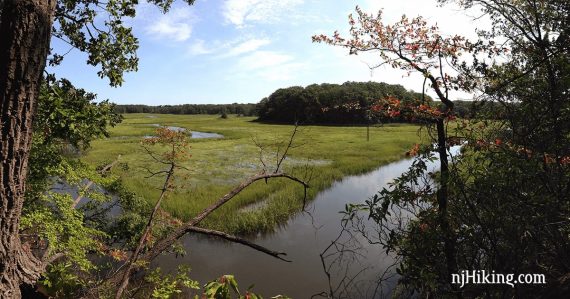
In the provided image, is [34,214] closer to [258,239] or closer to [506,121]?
[506,121]

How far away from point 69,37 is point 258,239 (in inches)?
398

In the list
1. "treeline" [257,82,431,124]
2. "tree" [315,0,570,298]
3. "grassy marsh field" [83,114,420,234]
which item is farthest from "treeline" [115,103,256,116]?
"tree" [315,0,570,298]

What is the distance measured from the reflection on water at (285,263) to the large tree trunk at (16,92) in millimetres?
6911

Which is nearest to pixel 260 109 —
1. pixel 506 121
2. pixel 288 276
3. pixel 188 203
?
pixel 188 203

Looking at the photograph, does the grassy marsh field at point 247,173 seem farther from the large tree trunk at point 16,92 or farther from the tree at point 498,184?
the large tree trunk at point 16,92

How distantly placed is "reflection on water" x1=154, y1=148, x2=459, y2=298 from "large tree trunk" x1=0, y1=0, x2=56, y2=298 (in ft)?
22.7

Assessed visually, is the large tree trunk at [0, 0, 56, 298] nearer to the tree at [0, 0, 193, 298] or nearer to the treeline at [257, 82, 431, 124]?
the tree at [0, 0, 193, 298]

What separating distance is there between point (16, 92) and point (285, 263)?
396 inches

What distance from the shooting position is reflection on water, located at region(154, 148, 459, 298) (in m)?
10.2

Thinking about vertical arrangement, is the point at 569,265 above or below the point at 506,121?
below

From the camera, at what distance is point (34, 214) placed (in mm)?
4094

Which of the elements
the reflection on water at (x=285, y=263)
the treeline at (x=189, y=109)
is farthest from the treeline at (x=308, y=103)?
the treeline at (x=189, y=109)

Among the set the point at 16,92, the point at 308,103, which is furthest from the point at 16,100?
the point at 308,103

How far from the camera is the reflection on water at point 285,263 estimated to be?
1020 centimetres
